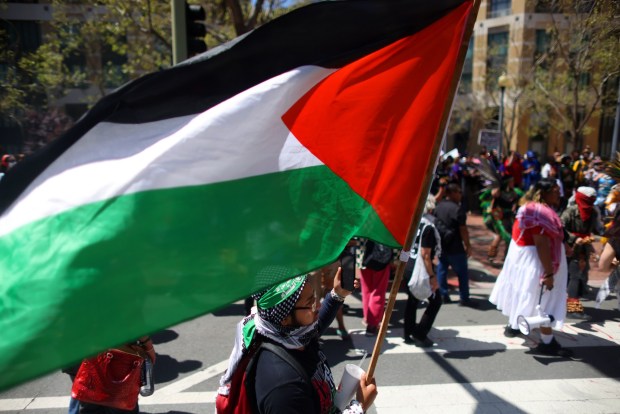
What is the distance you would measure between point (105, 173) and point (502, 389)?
4.21 m

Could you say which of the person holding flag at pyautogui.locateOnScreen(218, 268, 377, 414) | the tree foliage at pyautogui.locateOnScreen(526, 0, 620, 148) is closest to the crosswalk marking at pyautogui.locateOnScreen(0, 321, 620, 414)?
the person holding flag at pyautogui.locateOnScreen(218, 268, 377, 414)

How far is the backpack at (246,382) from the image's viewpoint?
2.18 meters

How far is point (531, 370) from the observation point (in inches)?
197

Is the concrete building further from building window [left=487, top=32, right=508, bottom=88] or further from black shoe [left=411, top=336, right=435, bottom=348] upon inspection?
black shoe [left=411, top=336, right=435, bottom=348]

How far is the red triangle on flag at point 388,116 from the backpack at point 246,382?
31.2 inches

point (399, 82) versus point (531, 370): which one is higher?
point (399, 82)

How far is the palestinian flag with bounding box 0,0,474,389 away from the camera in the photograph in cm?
170

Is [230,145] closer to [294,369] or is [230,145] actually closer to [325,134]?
[325,134]

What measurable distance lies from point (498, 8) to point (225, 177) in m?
36.4

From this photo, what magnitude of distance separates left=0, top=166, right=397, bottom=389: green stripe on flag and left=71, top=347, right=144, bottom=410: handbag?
170 cm

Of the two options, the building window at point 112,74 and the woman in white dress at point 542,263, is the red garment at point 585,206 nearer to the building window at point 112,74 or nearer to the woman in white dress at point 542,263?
the woman in white dress at point 542,263

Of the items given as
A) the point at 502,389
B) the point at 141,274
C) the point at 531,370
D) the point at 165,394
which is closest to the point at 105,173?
the point at 141,274

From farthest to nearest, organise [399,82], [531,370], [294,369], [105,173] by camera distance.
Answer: [531,370] → [399,82] → [294,369] → [105,173]

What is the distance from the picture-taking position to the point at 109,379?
3.25 metres
